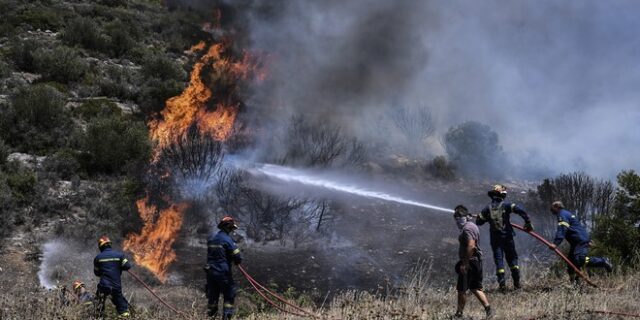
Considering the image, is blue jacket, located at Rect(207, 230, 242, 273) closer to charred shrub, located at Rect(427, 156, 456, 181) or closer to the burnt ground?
the burnt ground

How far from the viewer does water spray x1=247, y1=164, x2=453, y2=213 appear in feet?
58.4

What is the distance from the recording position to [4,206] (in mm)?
11992

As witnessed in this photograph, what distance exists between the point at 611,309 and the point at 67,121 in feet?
52.9

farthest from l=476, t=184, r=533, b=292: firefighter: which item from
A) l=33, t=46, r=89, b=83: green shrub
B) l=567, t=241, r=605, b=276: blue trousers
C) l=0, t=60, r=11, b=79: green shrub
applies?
l=0, t=60, r=11, b=79: green shrub

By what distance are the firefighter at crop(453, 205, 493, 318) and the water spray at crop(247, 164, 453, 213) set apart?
35.5 ft

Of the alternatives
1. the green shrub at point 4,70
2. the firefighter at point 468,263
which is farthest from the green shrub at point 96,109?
the firefighter at point 468,263

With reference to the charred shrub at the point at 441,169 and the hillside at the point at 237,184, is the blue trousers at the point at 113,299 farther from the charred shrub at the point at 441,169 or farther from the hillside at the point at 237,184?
the charred shrub at the point at 441,169

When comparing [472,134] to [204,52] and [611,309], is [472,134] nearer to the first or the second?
[204,52]

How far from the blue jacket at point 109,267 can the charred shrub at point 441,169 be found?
1726 cm

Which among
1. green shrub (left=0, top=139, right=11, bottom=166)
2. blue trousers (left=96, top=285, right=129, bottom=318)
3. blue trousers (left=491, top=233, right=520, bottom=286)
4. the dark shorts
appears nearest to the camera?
the dark shorts

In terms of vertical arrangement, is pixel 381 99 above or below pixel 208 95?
above

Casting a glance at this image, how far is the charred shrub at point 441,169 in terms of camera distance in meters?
22.9

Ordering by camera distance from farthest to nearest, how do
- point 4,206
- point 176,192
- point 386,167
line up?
point 386,167 < point 176,192 < point 4,206

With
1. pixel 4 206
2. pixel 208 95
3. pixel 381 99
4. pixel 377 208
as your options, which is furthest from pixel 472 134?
pixel 4 206
